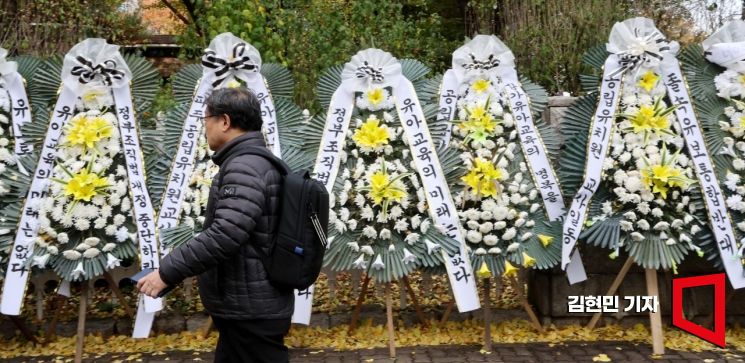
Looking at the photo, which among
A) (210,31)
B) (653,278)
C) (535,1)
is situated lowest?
(653,278)

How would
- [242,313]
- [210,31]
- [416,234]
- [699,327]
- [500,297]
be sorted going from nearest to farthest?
[242,313], [416,234], [699,327], [500,297], [210,31]

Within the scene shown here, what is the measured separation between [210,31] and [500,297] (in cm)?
376

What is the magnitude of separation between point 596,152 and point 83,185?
3.55 m

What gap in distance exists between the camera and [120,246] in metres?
5.18

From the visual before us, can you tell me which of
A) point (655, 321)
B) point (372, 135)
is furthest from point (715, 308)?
point (372, 135)

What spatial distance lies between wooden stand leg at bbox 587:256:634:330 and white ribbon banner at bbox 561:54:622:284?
40 centimetres

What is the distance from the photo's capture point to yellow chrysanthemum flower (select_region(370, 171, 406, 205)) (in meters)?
5.05

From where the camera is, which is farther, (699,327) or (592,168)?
(699,327)

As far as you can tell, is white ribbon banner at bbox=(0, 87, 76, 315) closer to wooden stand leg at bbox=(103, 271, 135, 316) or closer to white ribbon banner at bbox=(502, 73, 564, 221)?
wooden stand leg at bbox=(103, 271, 135, 316)

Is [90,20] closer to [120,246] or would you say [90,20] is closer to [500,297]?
[120,246]

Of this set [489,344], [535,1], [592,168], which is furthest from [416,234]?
[535,1]

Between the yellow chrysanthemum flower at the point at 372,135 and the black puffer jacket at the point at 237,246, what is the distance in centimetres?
198

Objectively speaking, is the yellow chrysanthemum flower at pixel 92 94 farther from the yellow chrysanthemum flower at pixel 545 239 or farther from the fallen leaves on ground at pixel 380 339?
the yellow chrysanthemum flower at pixel 545 239

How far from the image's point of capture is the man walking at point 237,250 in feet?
9.85
